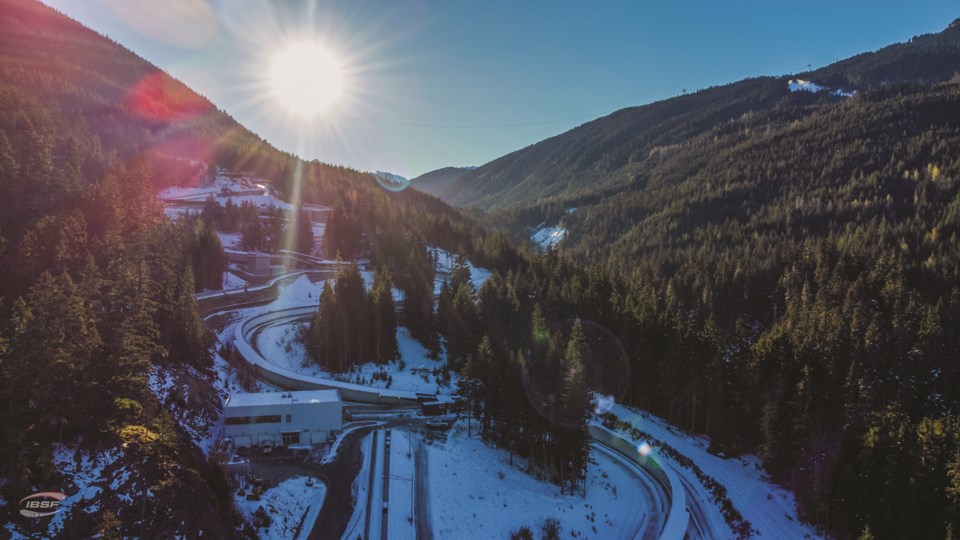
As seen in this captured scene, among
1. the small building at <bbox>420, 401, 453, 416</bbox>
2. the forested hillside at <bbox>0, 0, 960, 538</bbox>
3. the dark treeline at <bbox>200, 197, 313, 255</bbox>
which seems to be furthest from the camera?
the dark treeline at <bbox>200, 197, 313, 255</bbox>

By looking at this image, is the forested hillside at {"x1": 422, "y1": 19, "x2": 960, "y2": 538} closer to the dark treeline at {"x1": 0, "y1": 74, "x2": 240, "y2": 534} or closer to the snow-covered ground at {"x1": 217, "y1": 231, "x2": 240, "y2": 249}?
the dark treeline at {"x1": 0, "y1": 74, "x2": 240, "y2": 534}

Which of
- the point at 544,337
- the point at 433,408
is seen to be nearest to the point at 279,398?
the point at 433,408

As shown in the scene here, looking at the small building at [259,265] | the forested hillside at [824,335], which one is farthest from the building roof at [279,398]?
the small building at [259,265]

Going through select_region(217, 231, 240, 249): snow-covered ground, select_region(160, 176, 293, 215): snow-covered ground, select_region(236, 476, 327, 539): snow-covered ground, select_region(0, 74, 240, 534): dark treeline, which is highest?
select_region(160, 176, 293, 215): snow-covered ground

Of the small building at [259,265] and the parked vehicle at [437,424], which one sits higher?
the small building at [259,265]

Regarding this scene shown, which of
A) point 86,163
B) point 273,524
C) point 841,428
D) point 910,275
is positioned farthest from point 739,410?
point 86,163

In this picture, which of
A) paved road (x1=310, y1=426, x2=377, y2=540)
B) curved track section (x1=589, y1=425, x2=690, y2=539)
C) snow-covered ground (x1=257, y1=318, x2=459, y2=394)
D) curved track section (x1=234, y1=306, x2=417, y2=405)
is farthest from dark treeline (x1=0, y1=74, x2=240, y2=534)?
curved track section (x1=589, y1=425, x2=690, y2=539)

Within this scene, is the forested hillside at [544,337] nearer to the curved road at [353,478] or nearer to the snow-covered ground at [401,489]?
the curved road at [353,478]

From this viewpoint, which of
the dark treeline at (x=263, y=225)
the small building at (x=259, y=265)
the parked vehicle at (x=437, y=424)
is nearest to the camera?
the parked vehicle at (x=437, y=424)
